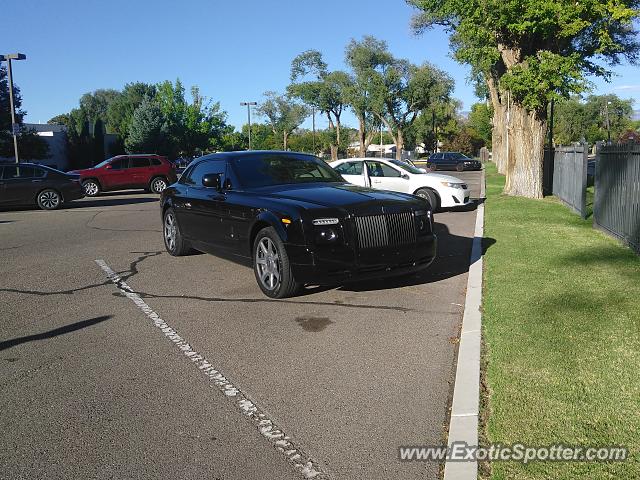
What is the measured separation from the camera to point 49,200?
1922 centimetres

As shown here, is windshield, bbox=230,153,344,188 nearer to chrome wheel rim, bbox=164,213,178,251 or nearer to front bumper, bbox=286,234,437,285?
front bumper, bbox=286,234,437,285

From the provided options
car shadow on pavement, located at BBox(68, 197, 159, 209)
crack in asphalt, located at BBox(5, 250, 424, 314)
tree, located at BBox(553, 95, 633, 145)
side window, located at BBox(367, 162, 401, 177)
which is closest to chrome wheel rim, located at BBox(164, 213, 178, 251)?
crack in asphalt, located at BBox(5, 250, 424, 314)

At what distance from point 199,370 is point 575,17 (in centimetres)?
1528

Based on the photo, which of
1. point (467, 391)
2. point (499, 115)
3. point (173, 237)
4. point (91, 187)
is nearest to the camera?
point (467, 391)

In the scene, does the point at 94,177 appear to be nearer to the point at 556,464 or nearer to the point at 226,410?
the point at 226,410

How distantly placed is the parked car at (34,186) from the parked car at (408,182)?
9.57m

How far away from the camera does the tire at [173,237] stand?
31.3 feet

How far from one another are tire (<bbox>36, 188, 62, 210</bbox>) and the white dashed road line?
14.6m

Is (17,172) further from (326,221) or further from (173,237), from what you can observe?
(326,221)

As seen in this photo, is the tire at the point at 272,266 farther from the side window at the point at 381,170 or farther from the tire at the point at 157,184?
the tire at the point at 157,184

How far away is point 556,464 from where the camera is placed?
3131 mm

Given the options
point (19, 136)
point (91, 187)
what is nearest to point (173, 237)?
point (91, 187)

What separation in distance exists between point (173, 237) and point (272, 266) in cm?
348

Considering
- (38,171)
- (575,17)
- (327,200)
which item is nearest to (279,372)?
(327,200)
